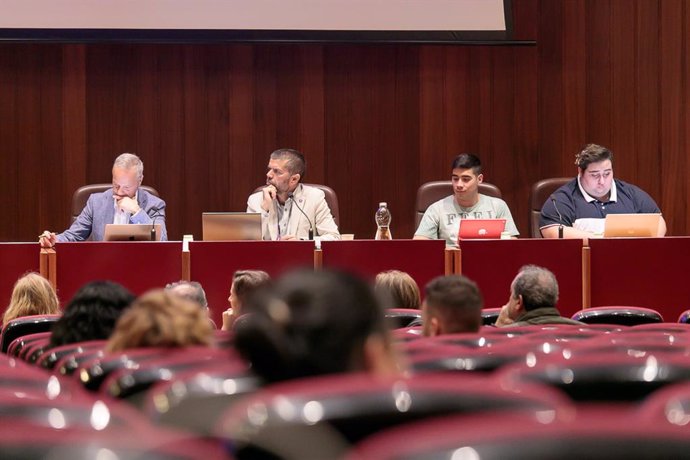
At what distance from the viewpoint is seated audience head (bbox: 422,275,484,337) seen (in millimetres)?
2996

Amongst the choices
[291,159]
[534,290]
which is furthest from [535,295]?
[291,159]

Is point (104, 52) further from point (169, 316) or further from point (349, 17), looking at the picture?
point (169, 316)

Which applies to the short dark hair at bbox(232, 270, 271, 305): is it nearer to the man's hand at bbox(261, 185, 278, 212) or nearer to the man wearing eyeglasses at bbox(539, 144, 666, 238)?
the man's hand at bbox(261, 185, 278, 212)

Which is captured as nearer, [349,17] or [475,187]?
[475,187]

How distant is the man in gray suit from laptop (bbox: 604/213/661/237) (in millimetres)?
2519

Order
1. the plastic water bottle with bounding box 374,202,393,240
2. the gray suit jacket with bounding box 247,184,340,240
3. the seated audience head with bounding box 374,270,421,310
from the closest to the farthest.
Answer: the seated audience head with bounding box 374,270,421,310 < the plastic water bottle with bounding box 374,202,393,240 < the gray suit jacket with bounding box 247,184,340,240

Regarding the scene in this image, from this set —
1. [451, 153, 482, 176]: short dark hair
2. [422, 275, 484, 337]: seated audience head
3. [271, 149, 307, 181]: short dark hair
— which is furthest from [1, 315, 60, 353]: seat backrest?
[451, 153, 482, 176]: short dark hair

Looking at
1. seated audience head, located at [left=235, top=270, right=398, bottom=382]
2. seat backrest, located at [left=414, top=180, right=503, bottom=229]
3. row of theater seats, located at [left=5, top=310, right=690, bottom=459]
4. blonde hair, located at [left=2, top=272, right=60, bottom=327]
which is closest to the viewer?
row of theater seats, located at [left=5, top=310, right=690, bottom=459]

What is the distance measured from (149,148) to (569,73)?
3079mm

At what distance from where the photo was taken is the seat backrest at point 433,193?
693 centimetres

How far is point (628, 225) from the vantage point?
5.89 metres

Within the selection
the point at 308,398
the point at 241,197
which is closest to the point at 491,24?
the point at 241,197

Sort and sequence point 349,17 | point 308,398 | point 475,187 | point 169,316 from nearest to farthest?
point 308,398 < point 169,316 < point 475,187 < point 349,17

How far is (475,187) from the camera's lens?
22.0 ft
